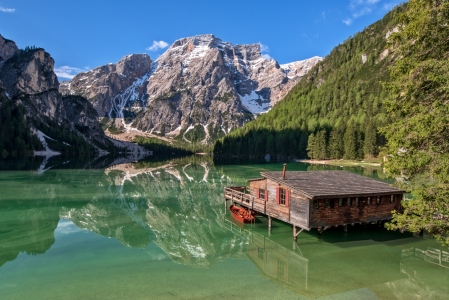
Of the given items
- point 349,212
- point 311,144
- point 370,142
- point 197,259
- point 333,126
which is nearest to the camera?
point 197,259

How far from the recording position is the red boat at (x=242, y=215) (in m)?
28.7

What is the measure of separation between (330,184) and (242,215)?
10.4 metres

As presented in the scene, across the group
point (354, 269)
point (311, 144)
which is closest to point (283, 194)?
point (354, 269)

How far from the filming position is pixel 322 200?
21.8 metres

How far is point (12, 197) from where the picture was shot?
3978 centimetres

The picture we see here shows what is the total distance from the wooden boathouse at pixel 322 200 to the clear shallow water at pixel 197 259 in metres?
2.11

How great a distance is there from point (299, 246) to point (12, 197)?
4297 centimetres

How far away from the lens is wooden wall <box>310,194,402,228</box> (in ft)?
71.3

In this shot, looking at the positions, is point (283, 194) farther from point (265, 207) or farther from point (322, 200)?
point (322, 200)

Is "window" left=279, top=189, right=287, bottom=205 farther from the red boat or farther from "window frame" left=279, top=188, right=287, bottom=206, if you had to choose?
the red boat

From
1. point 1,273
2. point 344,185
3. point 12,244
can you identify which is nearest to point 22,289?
point 1,273

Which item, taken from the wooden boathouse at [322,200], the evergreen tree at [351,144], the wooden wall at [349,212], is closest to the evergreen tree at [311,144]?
the evergreen tree at [351,144]

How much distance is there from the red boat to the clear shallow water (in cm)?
79

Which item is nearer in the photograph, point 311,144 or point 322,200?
point 322,200
